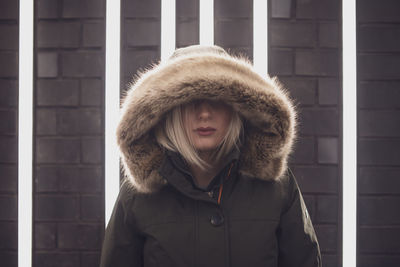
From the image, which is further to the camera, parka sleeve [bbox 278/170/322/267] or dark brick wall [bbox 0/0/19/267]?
dark brick wall [bbox 0/0/19/267]

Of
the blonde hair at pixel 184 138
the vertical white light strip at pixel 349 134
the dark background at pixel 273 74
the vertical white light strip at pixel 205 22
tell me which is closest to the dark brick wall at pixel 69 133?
the dark background at pixel 273 74

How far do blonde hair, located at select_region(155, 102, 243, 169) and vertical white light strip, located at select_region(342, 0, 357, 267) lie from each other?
770mm

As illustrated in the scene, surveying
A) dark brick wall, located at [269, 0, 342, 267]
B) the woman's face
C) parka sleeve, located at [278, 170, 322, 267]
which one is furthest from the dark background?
the woman's face

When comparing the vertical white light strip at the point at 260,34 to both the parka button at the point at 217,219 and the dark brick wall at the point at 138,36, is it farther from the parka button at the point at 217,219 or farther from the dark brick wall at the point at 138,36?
the parka button at the point at 217,219

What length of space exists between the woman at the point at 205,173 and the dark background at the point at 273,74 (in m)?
0.54

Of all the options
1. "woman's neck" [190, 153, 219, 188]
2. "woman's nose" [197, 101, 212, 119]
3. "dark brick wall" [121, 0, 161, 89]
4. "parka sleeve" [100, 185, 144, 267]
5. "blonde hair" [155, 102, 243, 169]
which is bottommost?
"parka sleeve" [100, 185, 144, 267]

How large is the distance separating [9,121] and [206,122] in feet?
3.78

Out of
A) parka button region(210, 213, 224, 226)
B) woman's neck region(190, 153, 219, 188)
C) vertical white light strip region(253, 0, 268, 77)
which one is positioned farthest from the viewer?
vertical white light strip region(253, 0, 268, 77)

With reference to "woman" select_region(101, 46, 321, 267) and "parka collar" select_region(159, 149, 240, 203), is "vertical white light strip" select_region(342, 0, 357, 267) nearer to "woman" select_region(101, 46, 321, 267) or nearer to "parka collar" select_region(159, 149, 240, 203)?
"woman" select_region(101, 46, 321, 267)

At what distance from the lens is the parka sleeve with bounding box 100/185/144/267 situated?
1.01 metres

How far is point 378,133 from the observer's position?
1.52m

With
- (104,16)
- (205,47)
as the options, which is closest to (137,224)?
(205,47)

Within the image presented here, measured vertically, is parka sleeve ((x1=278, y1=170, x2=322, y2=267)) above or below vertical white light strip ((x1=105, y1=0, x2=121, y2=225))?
below

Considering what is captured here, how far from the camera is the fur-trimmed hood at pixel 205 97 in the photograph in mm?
941
